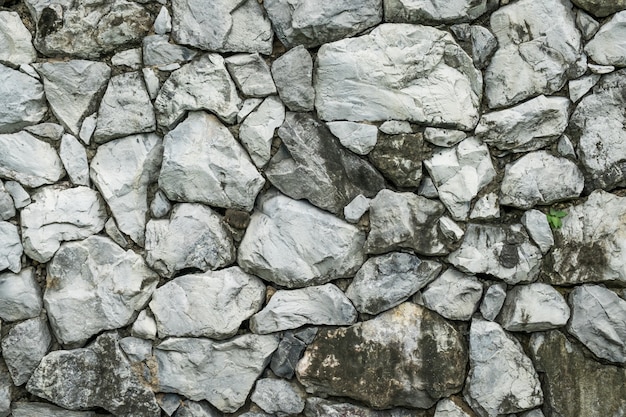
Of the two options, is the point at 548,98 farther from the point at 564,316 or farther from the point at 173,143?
the point at 173,143

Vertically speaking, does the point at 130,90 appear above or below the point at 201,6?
below

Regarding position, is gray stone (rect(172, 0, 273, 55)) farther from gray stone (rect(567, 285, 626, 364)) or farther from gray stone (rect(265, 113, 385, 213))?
gray stone (rect(567, 285, 626, 364))

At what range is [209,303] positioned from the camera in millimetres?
2557

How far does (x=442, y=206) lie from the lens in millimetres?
2467

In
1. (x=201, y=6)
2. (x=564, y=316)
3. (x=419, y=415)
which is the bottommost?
(x=419, y=415)

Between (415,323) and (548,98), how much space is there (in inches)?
37.1

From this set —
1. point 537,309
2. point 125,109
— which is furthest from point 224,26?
point 537,309

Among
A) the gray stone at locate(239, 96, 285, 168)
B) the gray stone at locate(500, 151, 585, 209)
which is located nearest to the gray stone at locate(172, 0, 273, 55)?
the gray stone at locate(239, 96, 285, 168)

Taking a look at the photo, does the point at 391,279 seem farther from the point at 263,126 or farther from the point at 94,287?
the point at 94,287

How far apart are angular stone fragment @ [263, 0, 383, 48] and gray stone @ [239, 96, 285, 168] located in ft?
0.83

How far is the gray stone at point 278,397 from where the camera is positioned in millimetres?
2562

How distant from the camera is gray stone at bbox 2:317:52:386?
264 centimetres

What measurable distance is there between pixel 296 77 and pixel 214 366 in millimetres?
1137

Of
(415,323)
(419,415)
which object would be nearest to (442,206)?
(415,323)
